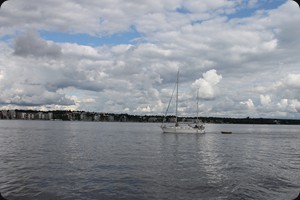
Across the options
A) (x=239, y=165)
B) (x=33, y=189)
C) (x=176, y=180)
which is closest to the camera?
(x=33, y=189)

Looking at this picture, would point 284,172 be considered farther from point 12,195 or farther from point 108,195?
point 12,195

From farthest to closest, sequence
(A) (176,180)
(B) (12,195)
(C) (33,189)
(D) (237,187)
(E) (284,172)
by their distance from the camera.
A: (E) (284,172) → (A) (176,180) → (D) (237,187) → (C) (33,189) → (B) (12,195)

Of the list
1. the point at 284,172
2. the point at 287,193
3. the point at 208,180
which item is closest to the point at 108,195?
the point at 208,180

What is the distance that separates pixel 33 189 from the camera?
23359 mm

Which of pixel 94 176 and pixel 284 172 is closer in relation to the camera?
pixel 94 176

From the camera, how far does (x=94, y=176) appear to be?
2886 centimetres

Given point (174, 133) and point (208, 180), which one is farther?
point (174, 133)

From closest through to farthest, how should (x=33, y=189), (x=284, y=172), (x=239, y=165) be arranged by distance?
(x=33, y=189)
(x=284, y=172)
(x=239, y=165)

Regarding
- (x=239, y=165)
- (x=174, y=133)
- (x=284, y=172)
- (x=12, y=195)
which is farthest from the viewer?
(x=174, y=133)

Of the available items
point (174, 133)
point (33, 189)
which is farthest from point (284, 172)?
point (174, 133)

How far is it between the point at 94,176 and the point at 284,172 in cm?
1989

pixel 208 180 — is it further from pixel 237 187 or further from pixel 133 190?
pixel 133 190

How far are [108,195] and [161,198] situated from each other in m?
3.70

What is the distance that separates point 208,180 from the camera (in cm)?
2842
